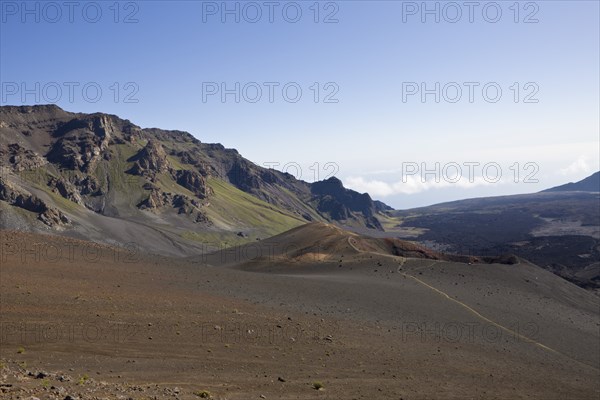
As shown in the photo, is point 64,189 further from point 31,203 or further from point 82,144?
point 82,144

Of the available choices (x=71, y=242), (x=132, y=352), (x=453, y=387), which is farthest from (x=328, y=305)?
(x=71, y=242)

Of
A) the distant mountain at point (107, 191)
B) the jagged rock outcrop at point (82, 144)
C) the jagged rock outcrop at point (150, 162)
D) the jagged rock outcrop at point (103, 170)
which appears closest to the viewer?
the distant mountain at point (107, 191)

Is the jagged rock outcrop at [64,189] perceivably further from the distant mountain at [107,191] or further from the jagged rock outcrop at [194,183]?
the jagged rock outcrop at [194,183]

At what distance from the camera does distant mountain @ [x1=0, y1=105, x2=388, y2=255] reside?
11500 centimetres

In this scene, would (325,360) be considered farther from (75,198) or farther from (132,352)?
(75,198)

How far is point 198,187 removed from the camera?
175 meters

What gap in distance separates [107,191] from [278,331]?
141 meters

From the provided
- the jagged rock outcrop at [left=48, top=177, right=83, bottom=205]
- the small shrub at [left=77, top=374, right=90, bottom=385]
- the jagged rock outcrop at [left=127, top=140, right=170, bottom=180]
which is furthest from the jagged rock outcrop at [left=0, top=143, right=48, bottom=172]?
the small shrub at [left=77, top=374, right=90, bottom=385]

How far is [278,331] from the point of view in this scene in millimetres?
25359

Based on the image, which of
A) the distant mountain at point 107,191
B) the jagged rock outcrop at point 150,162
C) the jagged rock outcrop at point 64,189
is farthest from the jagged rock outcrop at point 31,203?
the jagged rock outcrop at point 150,162

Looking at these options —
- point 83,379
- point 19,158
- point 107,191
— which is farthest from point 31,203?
point 83,379

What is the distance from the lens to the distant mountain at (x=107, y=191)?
115000 millimetres

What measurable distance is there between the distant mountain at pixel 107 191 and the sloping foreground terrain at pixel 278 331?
8354cm

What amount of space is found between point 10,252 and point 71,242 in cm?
568
